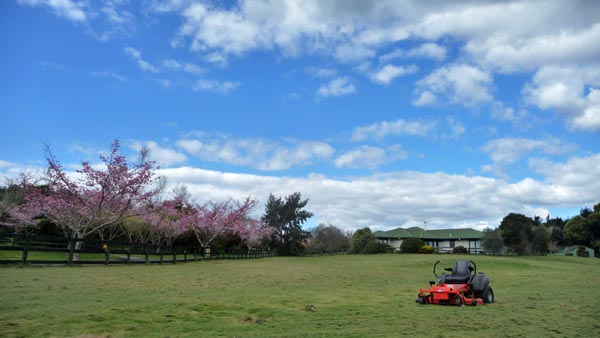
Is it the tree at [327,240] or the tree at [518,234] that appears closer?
the tree at [518,234]

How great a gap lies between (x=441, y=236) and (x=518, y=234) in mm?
29449

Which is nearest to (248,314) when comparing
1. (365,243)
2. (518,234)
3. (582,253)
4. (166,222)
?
(166,222)

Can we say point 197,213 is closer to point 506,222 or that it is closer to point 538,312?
point 538,312

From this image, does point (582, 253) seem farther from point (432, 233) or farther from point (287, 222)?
point (287, 222)

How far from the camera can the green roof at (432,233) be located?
97.3 meters

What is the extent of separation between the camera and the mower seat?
42.2ft

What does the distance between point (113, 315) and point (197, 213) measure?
4451 cm

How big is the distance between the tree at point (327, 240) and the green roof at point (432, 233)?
18.7 metres

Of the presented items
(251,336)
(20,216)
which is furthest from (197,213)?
(251,336)

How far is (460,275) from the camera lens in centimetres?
1314

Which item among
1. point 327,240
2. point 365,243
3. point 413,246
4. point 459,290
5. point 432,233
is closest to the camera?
point 459,290

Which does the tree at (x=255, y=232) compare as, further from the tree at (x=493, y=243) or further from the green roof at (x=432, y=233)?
the green roof at (x=432, y=233)

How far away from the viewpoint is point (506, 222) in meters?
72.9

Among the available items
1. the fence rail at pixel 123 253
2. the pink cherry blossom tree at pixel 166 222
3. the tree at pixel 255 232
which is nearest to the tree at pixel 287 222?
the tree at pixel 255 232
